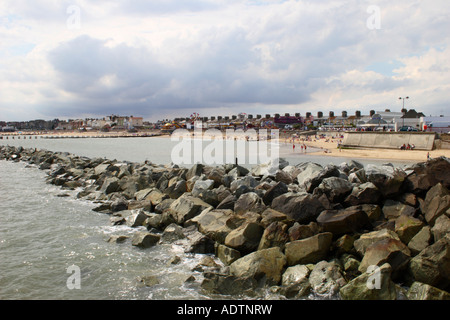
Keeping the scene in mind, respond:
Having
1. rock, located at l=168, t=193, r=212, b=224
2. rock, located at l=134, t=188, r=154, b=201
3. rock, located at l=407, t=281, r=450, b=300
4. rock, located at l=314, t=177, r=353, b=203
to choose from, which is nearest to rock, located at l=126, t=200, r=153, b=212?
rock, located at l=134, t=188, r=154, b=201

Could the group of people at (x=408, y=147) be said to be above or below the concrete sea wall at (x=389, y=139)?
below

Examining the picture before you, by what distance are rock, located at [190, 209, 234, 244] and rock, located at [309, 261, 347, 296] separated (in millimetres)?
2891

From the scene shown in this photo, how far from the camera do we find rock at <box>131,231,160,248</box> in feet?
32.2

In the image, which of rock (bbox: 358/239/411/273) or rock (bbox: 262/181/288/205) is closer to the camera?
rock (bbox: 358/239/411/273)

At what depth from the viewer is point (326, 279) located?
6875 mm

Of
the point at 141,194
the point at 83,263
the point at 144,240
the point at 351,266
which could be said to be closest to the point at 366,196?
the point at 351,266

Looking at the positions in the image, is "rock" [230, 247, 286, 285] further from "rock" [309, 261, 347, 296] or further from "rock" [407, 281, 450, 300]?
"rock" [407, 281, 450, 300]

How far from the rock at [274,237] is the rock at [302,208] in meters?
0.78

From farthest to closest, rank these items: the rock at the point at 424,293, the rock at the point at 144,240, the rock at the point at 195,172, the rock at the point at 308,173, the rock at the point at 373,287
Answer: the rock at the point at 195,172, the rock at the point at 308,173, the rock at the point at 144,240, the rock at the point at 373,287, the rock at the point at 424,293

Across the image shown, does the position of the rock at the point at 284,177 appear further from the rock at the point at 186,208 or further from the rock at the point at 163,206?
the rock at the point at 163,206

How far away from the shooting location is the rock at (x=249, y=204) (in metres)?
10.2

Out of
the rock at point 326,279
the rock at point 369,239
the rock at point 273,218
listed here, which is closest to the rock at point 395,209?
the rock at point 369,239
